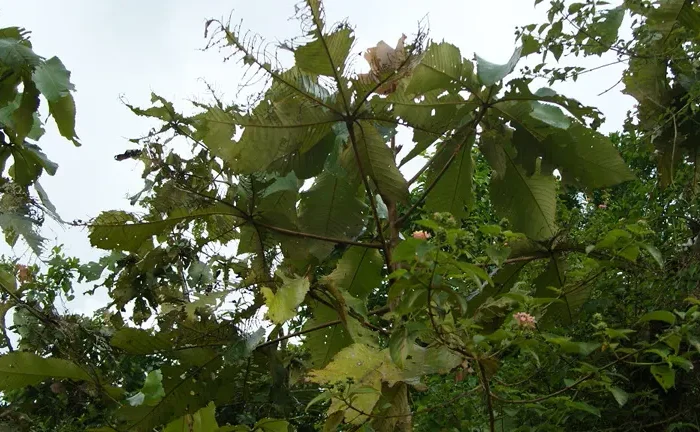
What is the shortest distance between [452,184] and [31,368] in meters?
0.96

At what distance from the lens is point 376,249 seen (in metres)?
1.70

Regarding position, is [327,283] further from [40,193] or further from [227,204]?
A: [40,193]

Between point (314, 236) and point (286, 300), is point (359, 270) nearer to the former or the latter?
point (314, 236)

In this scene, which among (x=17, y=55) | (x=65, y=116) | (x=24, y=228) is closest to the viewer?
(x=17, y=55)

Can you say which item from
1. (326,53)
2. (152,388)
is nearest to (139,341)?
(152,388)

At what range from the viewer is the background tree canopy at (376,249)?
4.16ft

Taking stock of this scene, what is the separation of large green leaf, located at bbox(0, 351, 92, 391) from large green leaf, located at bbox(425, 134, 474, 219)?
0.83 metres

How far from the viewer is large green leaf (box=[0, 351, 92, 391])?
1.46 meters

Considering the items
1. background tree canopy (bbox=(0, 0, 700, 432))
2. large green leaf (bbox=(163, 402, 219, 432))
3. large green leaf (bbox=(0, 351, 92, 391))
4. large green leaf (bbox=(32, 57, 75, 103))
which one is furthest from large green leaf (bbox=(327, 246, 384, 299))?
large green leaf (bbox=(32, 57, 75, 103))

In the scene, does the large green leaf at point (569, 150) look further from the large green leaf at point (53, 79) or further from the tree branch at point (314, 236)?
the large green leaf at point (53, 79)

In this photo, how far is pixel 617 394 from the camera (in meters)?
1.29

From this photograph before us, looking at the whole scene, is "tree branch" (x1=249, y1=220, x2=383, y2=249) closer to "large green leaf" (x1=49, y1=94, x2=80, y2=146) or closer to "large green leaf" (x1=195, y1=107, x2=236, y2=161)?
"large green leaf" (x1=195, y1=107, x2=236, y2=161)

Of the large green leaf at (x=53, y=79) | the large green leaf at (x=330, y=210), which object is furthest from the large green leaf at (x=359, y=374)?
the large green leaf at (x=53, y=79)

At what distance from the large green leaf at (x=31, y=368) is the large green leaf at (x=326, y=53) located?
748 mm
